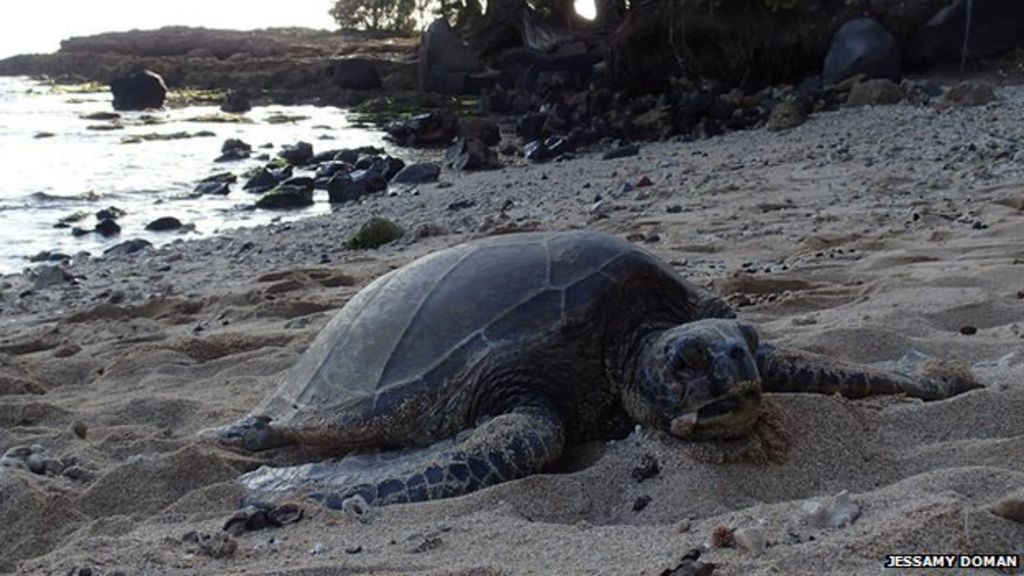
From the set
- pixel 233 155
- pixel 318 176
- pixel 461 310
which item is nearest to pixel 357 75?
pixel 233 155

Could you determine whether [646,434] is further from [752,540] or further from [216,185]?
[216,185]

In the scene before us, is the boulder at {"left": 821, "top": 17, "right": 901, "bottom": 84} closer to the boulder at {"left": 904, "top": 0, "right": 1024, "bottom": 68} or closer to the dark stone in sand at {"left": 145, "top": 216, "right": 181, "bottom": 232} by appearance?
the boulder at {"left": 904, "top": 0, "right": 1024, "bottom": 68}

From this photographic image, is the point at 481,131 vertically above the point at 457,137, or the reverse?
the point at 481,131

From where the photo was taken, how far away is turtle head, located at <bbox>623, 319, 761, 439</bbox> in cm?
303

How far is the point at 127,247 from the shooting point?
35.0ft

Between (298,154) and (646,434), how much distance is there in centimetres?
1575

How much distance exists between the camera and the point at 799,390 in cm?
353

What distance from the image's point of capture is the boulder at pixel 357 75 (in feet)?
109

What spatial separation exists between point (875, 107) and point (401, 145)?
951 centimetres

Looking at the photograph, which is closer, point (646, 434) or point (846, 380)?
point (646, 434)

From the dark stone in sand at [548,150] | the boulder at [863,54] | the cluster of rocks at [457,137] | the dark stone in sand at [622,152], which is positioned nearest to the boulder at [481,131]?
the cluster of rocks at [457,137]

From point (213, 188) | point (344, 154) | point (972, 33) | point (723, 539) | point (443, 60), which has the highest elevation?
point (972, 33)

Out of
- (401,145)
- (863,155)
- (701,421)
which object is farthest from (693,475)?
(401,145)

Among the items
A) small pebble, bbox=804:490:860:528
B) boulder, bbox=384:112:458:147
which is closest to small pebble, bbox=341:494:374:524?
small pebble, bbox=804:490:860:528
